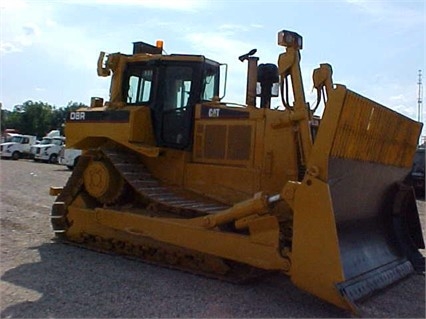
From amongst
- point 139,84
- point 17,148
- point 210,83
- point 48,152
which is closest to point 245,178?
point 210,83

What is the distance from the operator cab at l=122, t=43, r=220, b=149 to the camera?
7.76 m

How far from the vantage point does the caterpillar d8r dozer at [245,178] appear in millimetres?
5371

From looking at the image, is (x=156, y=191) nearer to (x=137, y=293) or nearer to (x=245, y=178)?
(x=245, y=178)

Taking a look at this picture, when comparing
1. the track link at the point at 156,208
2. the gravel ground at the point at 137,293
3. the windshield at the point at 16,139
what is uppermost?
the windshield at the point at 16,139

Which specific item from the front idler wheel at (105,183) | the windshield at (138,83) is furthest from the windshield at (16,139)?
the front idler wheel at (105,183)

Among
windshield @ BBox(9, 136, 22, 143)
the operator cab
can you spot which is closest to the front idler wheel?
the operator cab

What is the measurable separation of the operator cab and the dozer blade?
2.66 meters

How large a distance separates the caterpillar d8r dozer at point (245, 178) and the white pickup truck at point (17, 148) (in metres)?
29.4

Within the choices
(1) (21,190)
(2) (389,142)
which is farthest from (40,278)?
(1) (21,190)

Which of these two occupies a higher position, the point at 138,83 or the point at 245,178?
the point at 138,83

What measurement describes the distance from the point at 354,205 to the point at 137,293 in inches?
103

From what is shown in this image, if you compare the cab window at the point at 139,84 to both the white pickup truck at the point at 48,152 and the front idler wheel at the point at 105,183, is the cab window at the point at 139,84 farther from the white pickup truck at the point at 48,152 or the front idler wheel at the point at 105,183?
the white pickup truck at the point at 48,152

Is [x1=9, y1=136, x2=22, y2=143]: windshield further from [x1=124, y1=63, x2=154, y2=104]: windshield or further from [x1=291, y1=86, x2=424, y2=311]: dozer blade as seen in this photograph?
[x1=291, y1=86, x2=424, y2=311]: dozer blade

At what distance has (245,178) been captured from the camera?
7.12 meters
